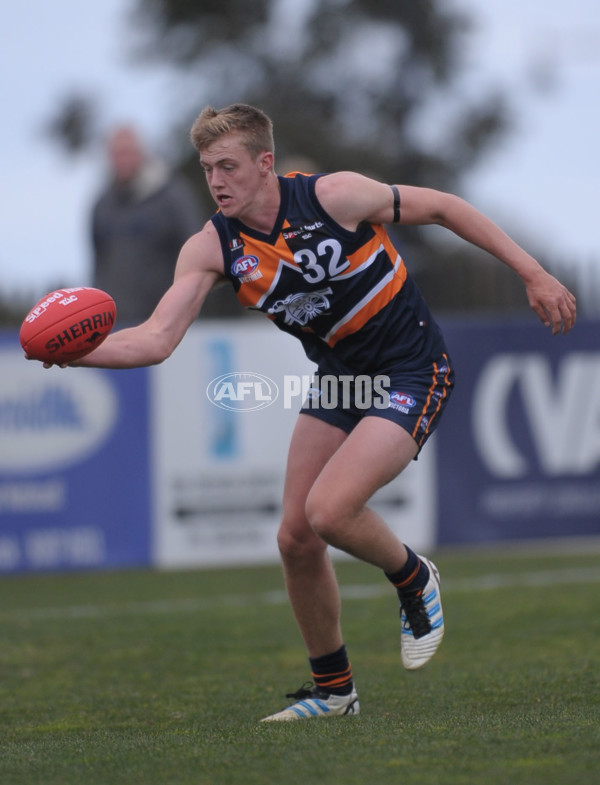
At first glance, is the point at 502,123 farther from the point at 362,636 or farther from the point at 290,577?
the point at 290,577

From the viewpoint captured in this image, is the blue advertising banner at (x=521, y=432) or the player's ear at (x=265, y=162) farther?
the blue advertising banner at (x=521, y=432)

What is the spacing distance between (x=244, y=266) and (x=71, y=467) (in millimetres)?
5004

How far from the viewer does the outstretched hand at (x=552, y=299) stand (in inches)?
182

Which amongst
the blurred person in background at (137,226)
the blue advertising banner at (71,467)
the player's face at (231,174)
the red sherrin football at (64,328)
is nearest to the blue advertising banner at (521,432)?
the blurred person in background at (137,226)

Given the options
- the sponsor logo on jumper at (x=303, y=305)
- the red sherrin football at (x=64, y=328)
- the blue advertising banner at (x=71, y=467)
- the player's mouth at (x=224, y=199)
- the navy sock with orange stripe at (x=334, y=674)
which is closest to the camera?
the red sherrin football at (x=64, y=328)

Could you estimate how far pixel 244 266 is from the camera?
4637mm

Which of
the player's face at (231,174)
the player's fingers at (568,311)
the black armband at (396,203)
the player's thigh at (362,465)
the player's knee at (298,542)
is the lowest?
the player's knee at (298,542)

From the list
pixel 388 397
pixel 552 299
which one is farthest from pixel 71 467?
pixel 552 299

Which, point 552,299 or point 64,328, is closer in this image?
point 64,328

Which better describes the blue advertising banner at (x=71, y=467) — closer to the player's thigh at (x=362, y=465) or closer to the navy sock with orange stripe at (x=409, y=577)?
the navy sock with orange stripe at (x=409, y=577)

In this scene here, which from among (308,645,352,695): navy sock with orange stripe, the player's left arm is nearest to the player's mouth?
the player's left arm

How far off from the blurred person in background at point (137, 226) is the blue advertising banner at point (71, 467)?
0.69m

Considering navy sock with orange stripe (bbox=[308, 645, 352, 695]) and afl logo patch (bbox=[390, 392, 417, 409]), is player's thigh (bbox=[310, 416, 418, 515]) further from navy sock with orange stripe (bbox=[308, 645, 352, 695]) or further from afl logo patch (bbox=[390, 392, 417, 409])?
navy sock with orange stripe (bbox=[308, 645, 352, 695])

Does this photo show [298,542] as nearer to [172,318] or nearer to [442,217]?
[172,318]
